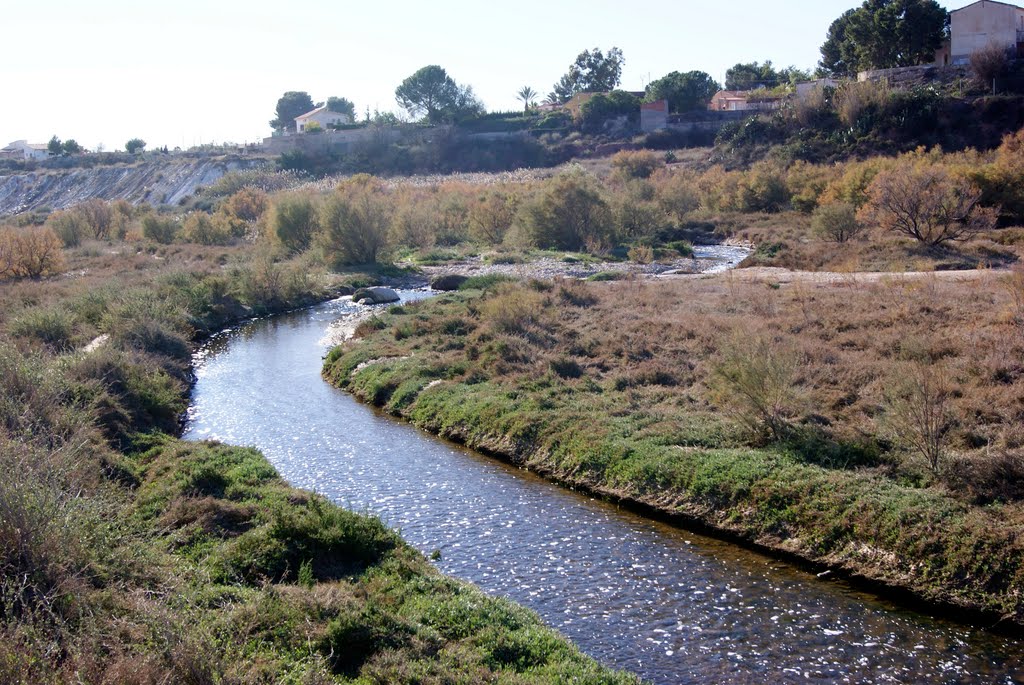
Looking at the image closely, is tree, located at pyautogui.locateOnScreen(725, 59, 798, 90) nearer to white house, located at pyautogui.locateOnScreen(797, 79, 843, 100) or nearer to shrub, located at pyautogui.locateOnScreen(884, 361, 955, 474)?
white house, located at pyautogui.locateOnScreen(797, 79, 843, 100)

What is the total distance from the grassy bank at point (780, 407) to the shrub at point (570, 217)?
26169 millimetres

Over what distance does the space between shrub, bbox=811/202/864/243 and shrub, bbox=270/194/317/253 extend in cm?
3254

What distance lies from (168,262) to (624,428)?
38389mm

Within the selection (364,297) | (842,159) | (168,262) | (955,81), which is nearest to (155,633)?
(364,297)

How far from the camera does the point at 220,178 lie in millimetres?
96938

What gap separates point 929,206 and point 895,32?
5114 centimetres

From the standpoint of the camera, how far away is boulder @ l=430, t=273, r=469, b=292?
45969mm

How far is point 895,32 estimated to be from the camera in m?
→ 85.2

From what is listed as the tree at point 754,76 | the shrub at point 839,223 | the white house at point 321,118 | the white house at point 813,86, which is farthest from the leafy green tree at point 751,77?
the shrub at point 839,223

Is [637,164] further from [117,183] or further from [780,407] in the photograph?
[780,407]

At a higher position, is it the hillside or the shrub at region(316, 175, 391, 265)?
the hillside

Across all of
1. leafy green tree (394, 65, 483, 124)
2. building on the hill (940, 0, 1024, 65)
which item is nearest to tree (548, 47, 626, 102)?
leafy green tree (394, 65, 483, 124)

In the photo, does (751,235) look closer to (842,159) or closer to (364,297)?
(842,159)

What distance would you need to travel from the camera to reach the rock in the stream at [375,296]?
144 ft
